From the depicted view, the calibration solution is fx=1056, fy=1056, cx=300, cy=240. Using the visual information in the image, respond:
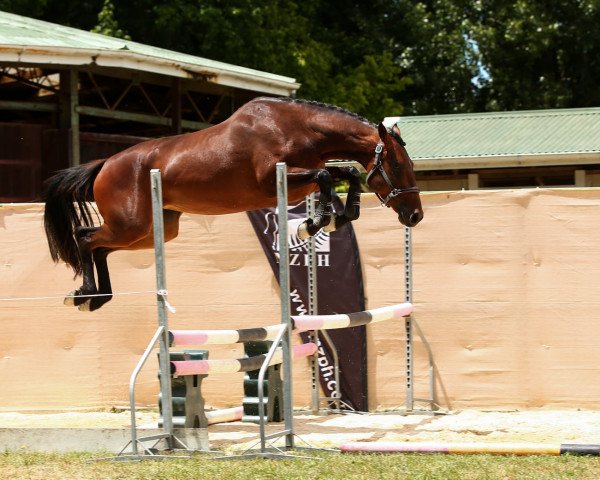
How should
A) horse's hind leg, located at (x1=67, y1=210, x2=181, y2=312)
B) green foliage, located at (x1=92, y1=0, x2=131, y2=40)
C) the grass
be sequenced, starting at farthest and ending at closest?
1. green foliage, located at (x1=92, y1=0, x2=131, y2=40)
2. horse's hind leg, located at (x1=67, y1=210, x2=181, y2=312)
3. the grass

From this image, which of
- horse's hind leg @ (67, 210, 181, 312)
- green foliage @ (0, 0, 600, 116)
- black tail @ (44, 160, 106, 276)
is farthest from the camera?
green foliage @ (0, 0, 600, 116)

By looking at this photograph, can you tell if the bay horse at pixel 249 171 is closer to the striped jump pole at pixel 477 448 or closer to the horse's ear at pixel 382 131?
the horse's ear at pixel 382 131

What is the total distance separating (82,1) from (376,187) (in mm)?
22186

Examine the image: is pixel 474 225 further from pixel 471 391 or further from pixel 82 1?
pixel 82 1

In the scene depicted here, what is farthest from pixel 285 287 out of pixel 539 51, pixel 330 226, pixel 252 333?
pixel 539 51

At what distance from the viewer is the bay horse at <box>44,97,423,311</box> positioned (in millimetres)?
7148

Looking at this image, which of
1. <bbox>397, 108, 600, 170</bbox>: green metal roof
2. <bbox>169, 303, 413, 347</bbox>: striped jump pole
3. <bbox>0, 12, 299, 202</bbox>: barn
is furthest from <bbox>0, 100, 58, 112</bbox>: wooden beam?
<bbox>169, 303, 413, 347</bbox>: striped jump pole

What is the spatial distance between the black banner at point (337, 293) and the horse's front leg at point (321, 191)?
1.72 meters

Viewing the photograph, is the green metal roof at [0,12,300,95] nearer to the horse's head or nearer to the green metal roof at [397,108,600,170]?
the green metal roof at [397,108,600,170]

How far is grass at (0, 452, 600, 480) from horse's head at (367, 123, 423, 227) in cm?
180

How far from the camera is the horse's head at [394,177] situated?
7.13 m

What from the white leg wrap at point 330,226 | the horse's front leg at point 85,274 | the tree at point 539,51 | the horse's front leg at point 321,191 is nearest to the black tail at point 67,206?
the horse's front leg at point 85,274

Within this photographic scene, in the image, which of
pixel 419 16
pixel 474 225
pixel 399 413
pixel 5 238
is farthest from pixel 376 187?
pixel 419 16

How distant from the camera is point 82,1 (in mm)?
27625
